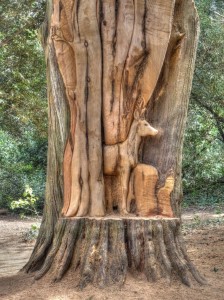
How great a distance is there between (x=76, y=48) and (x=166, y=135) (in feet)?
3.85

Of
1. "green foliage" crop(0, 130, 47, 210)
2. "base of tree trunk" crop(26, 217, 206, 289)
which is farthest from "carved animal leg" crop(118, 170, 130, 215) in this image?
"green foliage" crop(0, 130, 47, 210)

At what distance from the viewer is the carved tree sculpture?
432 cm

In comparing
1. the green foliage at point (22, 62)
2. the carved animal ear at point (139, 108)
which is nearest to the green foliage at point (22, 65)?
the green foliage at point (22, 62)

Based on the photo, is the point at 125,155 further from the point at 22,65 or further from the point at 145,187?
the point at 22,65

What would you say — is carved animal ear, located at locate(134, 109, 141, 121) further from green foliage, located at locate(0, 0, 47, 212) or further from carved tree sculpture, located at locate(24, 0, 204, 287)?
green foliage, located at locate(0, 0, 47, 212)

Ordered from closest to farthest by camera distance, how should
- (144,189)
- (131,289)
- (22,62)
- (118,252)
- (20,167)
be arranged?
(131,289) → (118,252) → (144,189) → (22,62) → (20,167)

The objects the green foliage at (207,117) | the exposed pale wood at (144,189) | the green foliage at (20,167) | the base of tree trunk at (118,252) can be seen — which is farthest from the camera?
the green foliage at (20,167)

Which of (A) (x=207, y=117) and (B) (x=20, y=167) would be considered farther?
(B) (x=20, y=167)

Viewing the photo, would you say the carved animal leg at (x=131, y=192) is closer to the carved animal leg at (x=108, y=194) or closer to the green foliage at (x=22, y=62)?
the carved animal leg at (x=108, y=194)

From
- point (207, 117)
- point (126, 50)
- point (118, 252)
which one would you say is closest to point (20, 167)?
point (207, 117)

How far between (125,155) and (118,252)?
906 millimetres

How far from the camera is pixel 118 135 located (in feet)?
15.2

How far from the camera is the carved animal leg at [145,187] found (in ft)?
14.9

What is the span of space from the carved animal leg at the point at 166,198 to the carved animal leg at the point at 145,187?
0.06 meters
